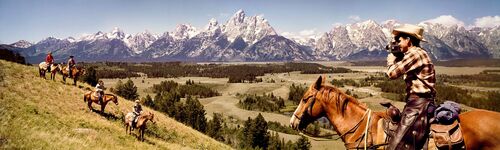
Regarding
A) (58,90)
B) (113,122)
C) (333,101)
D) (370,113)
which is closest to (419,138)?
(370,113)

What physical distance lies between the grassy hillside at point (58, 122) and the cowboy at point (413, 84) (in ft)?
56.9

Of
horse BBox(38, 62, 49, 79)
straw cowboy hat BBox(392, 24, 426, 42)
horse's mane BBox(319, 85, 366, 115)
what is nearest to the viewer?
straw cowboy hat BBox(392, 24, 426, 42)

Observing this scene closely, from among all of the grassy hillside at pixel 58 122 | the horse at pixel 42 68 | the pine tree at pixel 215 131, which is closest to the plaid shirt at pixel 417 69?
the grassy hillside at pixel 58 122

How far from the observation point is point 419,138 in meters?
9.65

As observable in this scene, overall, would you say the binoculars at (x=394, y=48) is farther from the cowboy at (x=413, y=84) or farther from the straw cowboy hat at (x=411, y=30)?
the straw cowboy hat at (x=411, y=30)

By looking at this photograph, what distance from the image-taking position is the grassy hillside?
72.9 feet

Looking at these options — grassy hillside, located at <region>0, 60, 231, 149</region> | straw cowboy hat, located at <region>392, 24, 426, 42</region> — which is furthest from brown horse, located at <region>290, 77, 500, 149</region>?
grassy hillside, located at <region>0, 60, 231, 149</region>

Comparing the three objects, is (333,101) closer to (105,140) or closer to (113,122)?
(105,140)

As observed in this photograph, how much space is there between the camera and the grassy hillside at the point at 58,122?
22234 millimetres

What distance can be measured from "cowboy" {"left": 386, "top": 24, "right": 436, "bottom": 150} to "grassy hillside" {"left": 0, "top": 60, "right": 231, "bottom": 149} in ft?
56.9

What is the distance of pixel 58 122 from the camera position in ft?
101

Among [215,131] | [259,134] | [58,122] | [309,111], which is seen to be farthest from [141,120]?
[215,131]

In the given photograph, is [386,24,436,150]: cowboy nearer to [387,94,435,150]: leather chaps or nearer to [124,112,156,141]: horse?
[387,94,435,150]: leather chaps

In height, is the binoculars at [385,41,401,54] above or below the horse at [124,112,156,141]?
above
